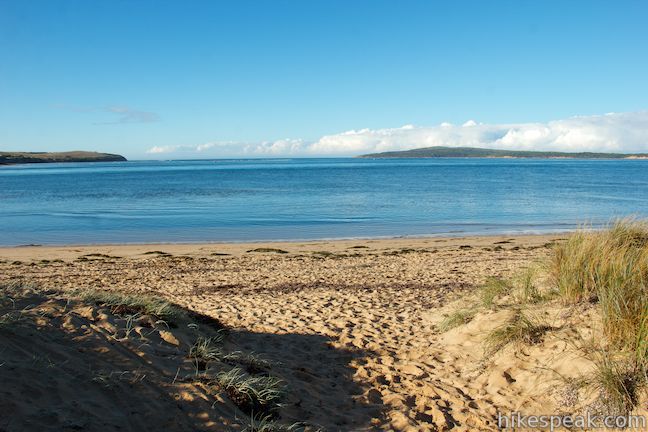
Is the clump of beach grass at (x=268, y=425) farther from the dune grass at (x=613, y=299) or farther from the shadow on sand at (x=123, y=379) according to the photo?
the dune grass at (x=613, y=299)

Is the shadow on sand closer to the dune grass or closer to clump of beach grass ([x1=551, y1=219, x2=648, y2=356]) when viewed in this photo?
the dune grass

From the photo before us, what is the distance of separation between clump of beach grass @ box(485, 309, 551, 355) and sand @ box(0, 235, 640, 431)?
13 centimetres

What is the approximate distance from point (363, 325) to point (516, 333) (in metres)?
2.60

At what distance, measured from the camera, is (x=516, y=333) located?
6.20m

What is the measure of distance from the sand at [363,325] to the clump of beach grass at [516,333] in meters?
0.13

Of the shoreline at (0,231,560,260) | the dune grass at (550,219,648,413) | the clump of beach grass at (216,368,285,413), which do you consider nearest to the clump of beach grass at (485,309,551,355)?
the dune grass at (550,219,648,413)

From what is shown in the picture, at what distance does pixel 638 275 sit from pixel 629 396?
1.79 m

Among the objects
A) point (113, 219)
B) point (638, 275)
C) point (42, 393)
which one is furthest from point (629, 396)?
point (113, 219)

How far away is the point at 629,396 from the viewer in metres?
4.45

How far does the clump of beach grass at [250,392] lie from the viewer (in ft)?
15.1

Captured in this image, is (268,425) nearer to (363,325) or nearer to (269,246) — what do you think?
(363,325)

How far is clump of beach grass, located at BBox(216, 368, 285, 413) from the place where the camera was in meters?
4.61

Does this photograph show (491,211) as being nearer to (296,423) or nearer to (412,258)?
(412,258)

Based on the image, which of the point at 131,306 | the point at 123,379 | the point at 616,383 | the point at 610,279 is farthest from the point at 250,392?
the point at 610,279
